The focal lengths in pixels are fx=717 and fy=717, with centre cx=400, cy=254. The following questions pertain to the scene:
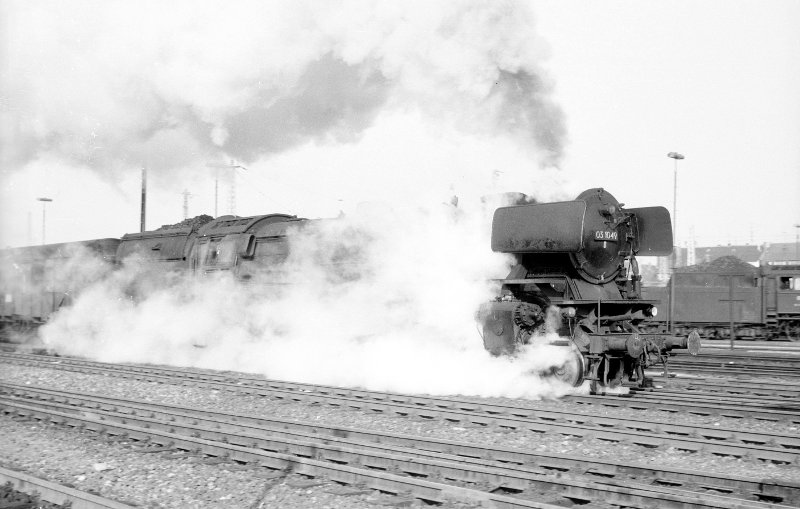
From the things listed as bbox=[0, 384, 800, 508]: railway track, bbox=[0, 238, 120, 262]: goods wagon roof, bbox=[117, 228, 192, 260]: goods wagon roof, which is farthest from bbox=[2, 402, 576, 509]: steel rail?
bbox=[0, 238, 120, 262]: goods wagon roof

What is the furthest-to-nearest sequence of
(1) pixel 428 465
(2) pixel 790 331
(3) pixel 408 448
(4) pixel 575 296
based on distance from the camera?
(2) pixel 790 331 < (4) pixel 575 296 < (3) pixel 408 448 < (1) pixel 428 465

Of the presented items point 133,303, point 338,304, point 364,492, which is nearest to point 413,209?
point 338,304

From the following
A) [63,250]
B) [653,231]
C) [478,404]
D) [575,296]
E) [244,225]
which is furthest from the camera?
[63,250]

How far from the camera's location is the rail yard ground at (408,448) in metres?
5.58

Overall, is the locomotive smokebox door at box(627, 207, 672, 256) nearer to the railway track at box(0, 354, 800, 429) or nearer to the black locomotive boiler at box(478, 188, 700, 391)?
the black locomotive boiler at box(478, 188, 700, 391)

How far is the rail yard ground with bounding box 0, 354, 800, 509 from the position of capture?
5582 mm

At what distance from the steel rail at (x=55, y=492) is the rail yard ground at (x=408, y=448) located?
0.26 meters

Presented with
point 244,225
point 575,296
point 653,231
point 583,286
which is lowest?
point 575,296

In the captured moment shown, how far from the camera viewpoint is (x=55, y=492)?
5730mm

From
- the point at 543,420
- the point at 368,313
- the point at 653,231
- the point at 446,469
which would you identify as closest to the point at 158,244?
the point at 368,313

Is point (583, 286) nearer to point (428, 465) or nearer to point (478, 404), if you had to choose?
point (478, 404)

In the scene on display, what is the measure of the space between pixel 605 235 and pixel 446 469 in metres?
5.69

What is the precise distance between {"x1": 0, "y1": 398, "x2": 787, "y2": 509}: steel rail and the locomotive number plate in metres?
5.05

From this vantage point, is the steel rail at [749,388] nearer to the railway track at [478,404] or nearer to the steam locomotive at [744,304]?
the railway track at [478,404]
